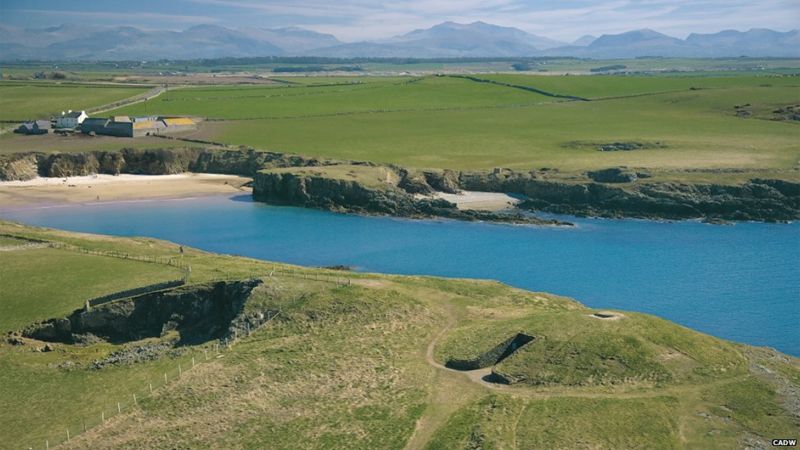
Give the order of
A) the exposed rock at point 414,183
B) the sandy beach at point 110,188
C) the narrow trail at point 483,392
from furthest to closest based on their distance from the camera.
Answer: the exposed rock at point 414,183, the sandy beach at point 110,188, the narrow trail at point 483,392

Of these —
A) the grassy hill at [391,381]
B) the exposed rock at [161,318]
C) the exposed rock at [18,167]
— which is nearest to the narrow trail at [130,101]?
the exposed rock at [18,167]

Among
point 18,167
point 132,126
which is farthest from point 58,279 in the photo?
point 132,126

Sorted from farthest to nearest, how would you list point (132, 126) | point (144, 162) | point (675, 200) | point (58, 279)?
point (132, 126)
point (144, 162)
point (675, 200)
point (58, 279)

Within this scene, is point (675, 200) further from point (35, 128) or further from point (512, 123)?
point (35, 128)

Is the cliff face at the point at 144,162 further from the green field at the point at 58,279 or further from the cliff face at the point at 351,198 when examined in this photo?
the green field at the point at 58,279

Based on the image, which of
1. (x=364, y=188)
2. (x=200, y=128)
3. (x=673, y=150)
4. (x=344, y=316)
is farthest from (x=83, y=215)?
(x=673, y=150)

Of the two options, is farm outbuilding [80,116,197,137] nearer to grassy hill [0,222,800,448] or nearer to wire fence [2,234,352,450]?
wire fence [2,234,352,450]

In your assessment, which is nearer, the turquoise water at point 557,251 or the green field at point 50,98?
the turquoise water at point 557,251
